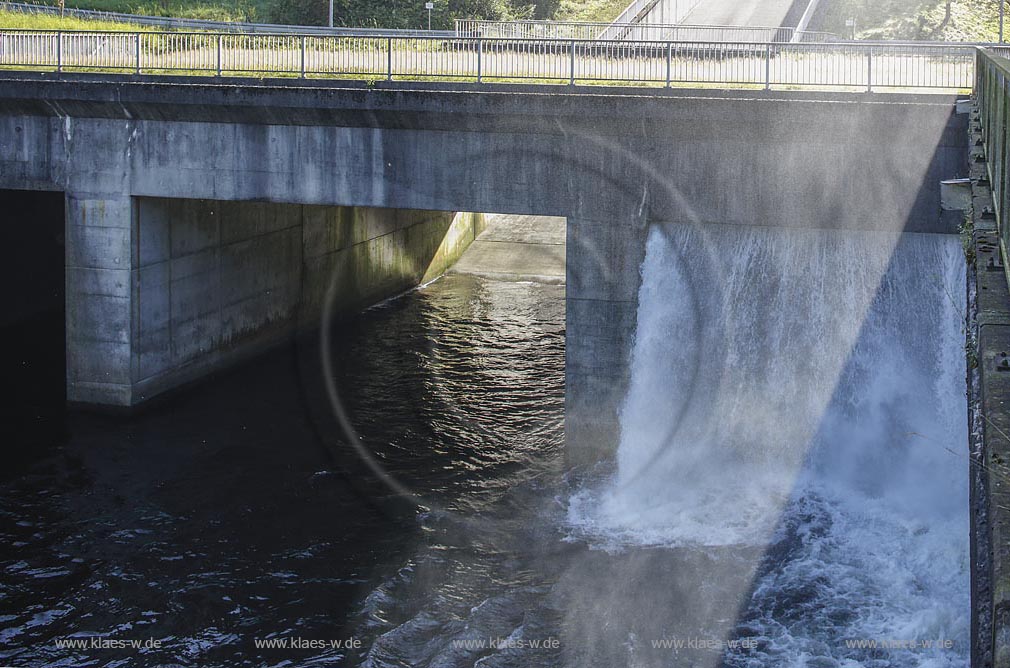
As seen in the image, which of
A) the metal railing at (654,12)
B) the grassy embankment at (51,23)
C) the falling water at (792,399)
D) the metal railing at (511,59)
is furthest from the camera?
the metal railing at (654,12)

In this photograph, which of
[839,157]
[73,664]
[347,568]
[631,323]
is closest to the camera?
[73,664]

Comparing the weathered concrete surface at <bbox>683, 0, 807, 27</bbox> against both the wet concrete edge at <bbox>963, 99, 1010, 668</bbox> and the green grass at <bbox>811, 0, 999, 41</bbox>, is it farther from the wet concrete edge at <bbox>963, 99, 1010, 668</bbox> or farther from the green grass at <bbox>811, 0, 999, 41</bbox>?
the wet concrete edge at <bbox>963, 99, 1010, 668</bbox>

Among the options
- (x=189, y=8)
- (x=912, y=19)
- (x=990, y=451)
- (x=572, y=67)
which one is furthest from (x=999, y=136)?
(x=189, y=8)

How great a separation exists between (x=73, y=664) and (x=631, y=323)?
11041 mm

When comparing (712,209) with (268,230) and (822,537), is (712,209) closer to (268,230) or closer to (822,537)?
(822,537)

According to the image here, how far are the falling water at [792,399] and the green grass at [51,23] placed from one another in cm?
2513

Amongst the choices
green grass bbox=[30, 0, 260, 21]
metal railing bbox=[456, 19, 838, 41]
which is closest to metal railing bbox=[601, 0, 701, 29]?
metal railing bbox=[456, 19, 838, 41]

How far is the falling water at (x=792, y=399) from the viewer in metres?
18.9

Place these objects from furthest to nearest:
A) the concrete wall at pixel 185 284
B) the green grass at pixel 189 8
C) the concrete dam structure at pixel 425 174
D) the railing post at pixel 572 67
Answer: the green grass at pixel 189 8, the concrete wall at pixel 185 284, the railing post at pixel 572 67, the concrete dam structure at pixel 425 174

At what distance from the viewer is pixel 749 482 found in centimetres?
2061

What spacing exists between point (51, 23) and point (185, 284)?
17857mm

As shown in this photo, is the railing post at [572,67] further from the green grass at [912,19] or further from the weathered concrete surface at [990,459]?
the green grass at [912,19]

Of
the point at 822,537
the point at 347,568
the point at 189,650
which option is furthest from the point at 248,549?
the point at 822,537

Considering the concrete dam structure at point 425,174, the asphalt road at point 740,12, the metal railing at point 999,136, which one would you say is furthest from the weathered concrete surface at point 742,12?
the metal railing at point 999,136
